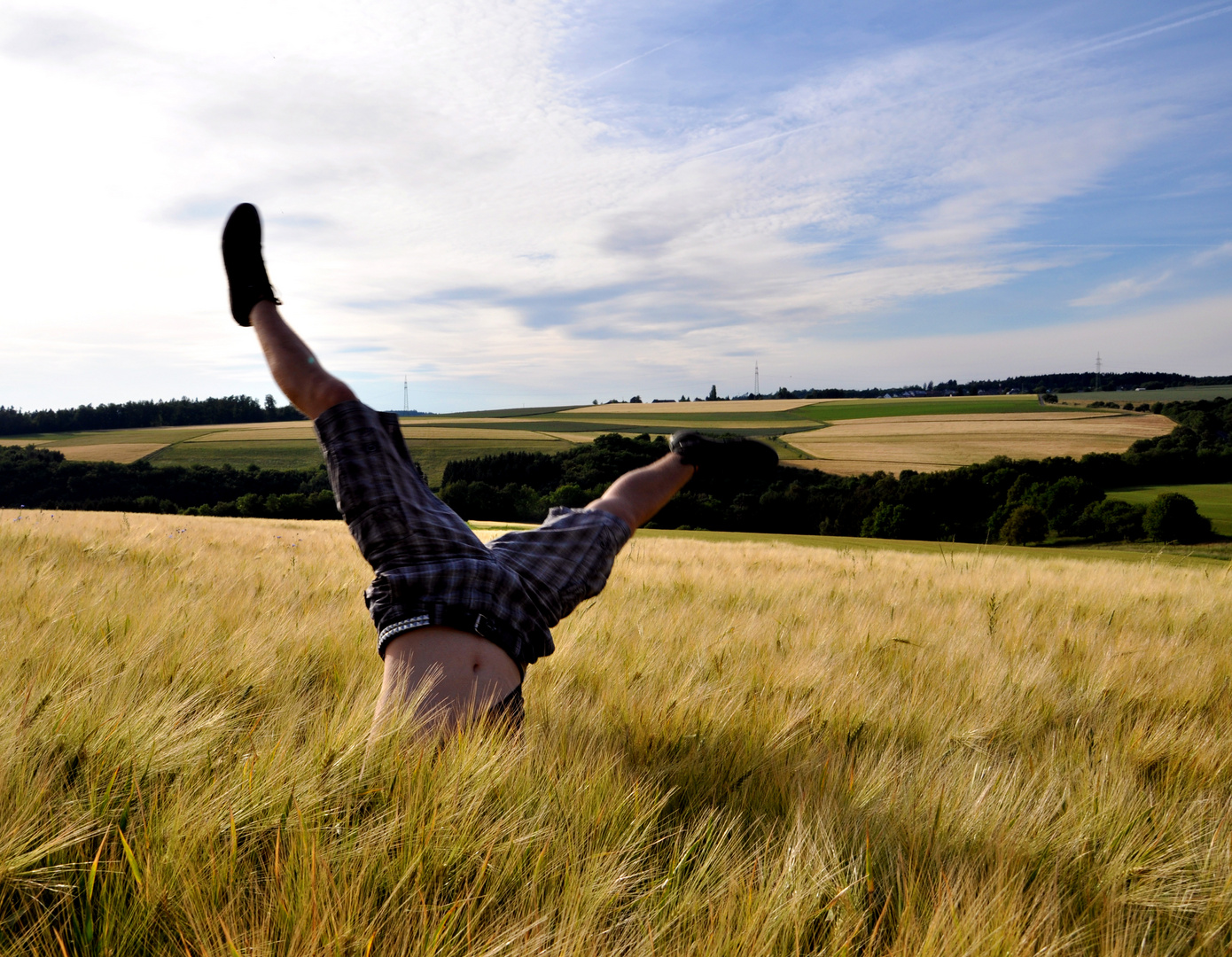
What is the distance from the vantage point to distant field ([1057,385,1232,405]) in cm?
7247

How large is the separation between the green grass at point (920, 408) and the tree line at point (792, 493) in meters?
16.2

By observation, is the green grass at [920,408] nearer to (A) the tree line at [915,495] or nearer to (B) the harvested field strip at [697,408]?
(B) the harvested field strip at [697,408]

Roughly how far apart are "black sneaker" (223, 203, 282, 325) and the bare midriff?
1.40 metres

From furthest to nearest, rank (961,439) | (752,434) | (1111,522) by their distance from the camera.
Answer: (752,434)
(961,439)
(1111,522)

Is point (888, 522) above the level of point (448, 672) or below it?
below

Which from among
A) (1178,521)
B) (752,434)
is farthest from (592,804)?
(752,434)

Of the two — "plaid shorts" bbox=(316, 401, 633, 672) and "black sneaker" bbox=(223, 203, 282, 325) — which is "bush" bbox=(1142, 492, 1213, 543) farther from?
"black sneaker" bbox=(223, 203, 282, 325)

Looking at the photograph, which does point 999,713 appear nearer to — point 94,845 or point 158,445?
point 94,845

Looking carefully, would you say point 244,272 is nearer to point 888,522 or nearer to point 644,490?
point 644,490

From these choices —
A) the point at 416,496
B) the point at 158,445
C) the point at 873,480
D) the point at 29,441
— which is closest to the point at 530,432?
the point at 873,480

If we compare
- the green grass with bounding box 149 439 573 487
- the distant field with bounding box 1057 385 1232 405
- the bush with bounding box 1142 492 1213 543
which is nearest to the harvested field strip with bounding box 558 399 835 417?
the green grass with bounding box 149 439 573 487

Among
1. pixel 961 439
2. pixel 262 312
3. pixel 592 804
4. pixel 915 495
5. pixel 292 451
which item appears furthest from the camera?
pixel 961 439

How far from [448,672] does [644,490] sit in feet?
3.84

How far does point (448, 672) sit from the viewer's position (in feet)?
5.25
